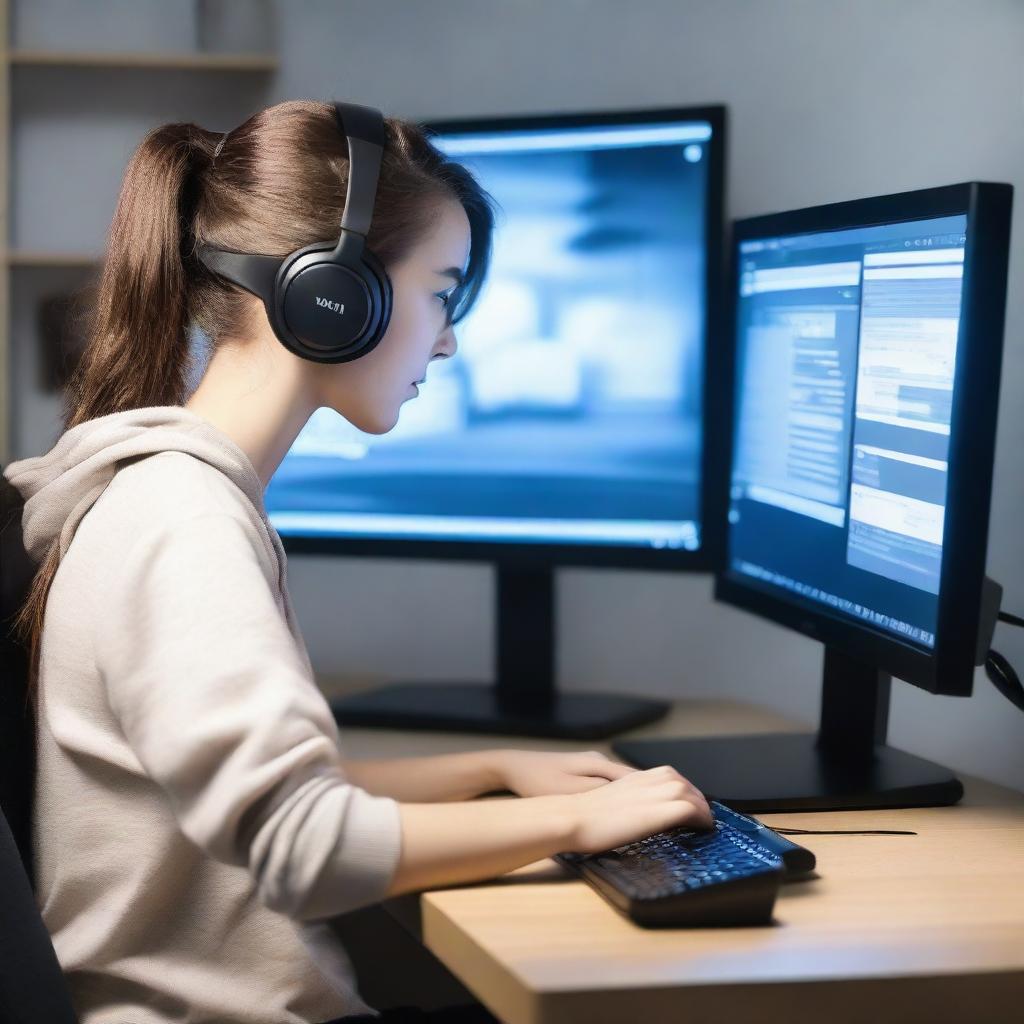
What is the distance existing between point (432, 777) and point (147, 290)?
0.45 meters

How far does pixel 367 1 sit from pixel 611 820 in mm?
1203

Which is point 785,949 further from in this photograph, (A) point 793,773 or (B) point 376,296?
(B) point 376,296

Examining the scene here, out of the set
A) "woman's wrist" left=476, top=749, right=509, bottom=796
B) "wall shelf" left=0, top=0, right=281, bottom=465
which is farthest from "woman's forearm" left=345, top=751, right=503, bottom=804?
"wall shelf" left=0, top=0, right=281, bottom=465

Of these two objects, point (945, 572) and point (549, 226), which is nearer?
point (945, 572)

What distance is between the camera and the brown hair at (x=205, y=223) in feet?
3.25

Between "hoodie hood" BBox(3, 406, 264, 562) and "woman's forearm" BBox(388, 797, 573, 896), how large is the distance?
270 millimetres

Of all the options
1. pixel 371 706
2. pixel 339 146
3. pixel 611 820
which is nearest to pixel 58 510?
pixel 339 146

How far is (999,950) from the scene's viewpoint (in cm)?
75

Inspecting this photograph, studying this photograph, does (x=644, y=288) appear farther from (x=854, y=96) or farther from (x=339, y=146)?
(x=339, y=146)

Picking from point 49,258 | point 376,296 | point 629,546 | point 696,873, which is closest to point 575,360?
point 629,546

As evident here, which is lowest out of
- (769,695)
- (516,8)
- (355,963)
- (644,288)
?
(355,963)

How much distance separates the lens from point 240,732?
0.72m

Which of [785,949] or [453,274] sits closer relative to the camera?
[785,949]

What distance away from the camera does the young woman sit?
738 mm
